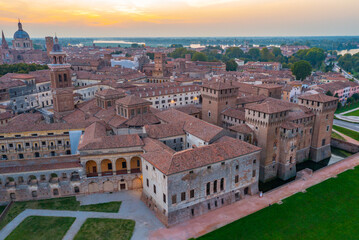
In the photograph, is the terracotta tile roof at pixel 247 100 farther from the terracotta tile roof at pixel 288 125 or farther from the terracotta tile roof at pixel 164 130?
the terracotta tile roof at pixel 164 130

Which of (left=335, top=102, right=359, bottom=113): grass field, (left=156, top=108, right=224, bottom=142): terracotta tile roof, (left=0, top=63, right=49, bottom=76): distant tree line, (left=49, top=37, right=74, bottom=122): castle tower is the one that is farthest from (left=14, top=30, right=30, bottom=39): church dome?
(left=335, top=102, right=359, bottom=113): grass field

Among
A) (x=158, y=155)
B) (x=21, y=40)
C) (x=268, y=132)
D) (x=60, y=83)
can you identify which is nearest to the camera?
(x=158, y=155)

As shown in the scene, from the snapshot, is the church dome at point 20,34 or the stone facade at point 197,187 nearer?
the stone facade at point 197,187

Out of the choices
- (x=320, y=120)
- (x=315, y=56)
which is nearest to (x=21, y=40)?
(x=320, y=120)

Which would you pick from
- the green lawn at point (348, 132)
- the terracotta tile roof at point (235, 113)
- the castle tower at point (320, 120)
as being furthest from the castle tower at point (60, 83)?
the green lawn at point (348, 132)

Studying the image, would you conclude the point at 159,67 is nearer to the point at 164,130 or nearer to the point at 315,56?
the point at 164,130

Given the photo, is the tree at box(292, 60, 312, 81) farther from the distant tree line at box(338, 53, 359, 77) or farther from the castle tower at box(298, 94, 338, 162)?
the castle tower at box(298, 94, 338, 162)

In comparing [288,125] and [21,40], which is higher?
[21,40]
